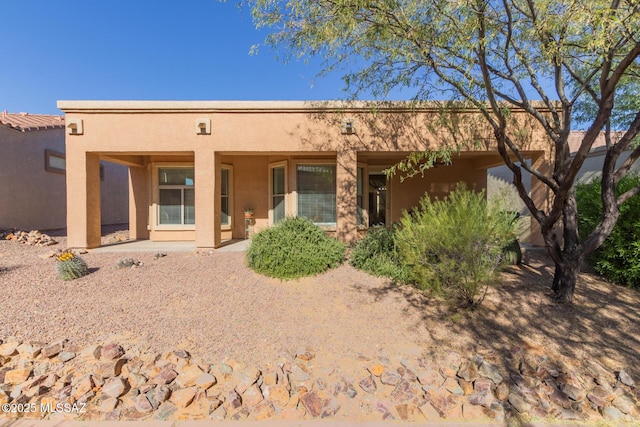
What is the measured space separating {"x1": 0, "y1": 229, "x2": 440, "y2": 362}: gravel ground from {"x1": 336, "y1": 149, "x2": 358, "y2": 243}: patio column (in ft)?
6.52

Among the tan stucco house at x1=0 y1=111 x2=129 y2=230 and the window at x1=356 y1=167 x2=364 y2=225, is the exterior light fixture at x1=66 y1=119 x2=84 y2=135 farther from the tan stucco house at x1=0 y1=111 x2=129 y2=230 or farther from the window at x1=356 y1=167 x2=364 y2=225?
the window at x1=356 y1=167 x2=364 y2=225

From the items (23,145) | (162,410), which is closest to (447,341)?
(162,410)

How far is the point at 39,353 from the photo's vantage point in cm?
376

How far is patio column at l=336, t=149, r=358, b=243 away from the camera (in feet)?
26.6

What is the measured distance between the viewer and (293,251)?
6.21 meters

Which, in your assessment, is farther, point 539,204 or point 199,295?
point 539,204

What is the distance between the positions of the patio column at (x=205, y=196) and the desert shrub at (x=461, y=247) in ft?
18.0

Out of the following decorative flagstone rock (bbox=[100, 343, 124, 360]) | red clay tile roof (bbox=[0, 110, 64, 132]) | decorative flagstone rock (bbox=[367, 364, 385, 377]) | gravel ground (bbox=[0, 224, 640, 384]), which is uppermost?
red clay tile roof (bbox=[0, 110, 64, 132])

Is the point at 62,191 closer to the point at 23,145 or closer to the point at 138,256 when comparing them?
the point at 23,145

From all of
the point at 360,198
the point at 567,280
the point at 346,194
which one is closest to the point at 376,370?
the point at 567,280

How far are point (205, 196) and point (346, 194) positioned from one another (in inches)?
154

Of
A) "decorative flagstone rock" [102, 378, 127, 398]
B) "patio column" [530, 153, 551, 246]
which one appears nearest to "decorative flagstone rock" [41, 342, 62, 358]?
"decorative flagstone rock" [102, 378, 127, 398]

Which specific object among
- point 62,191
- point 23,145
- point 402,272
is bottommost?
point 402,272

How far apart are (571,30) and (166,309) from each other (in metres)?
7.39
